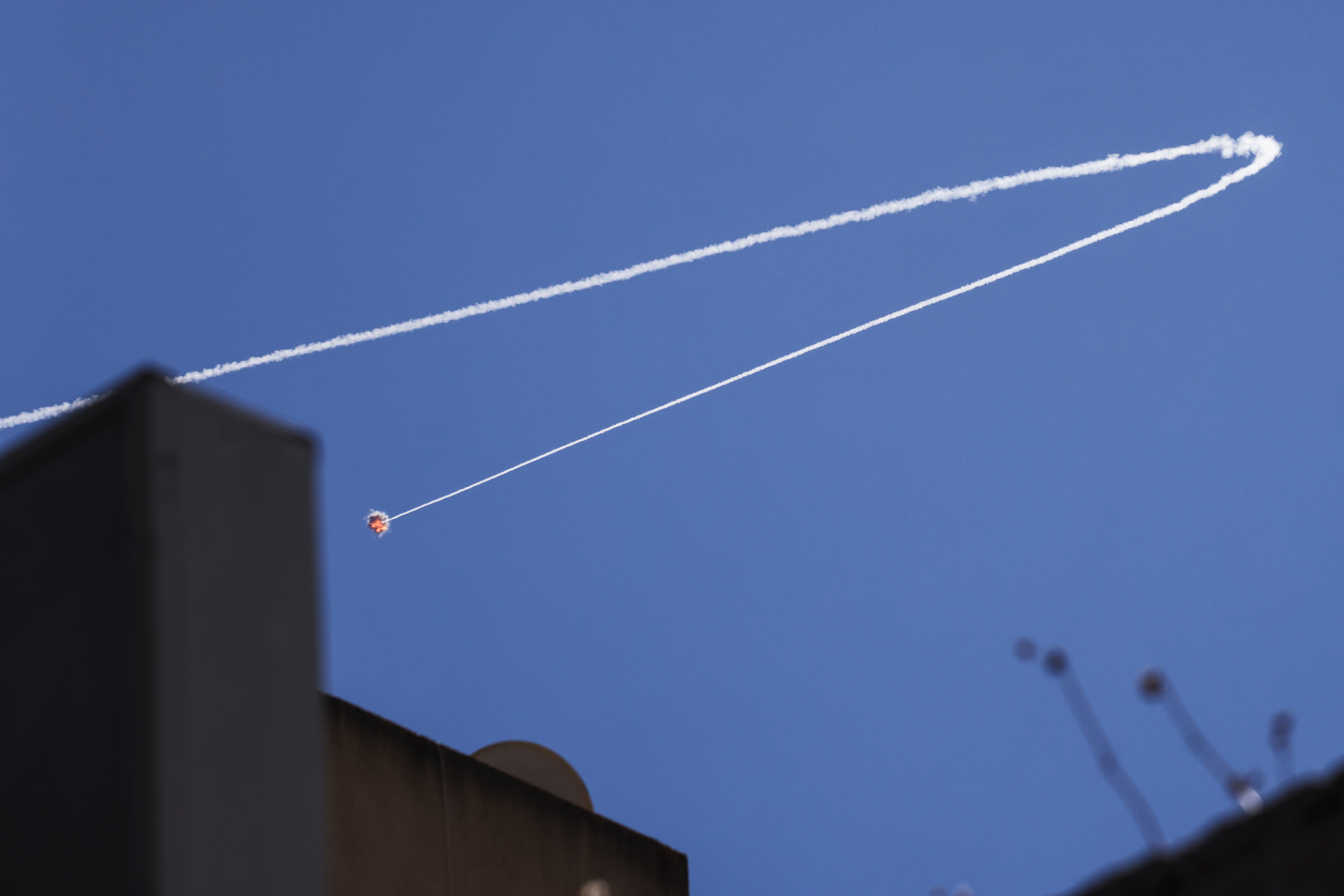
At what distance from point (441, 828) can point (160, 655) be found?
12.7 meters

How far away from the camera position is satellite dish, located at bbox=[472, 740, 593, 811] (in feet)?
79.6

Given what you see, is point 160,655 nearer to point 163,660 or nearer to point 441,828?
point 163,660

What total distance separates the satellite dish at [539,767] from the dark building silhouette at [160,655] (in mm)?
16616

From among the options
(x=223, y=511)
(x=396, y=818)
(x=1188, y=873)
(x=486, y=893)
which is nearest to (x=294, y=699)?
(x=223, y=511)

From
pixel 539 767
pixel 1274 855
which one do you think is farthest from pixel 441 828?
pixel 1274 855

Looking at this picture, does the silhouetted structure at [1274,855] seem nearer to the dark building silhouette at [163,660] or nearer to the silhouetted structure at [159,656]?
the dark building silhouette at [163,660]

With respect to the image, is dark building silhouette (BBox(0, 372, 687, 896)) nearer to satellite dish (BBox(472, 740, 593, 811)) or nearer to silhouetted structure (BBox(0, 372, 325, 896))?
silhouetted structure (BBox(0, 372, 325, 896))

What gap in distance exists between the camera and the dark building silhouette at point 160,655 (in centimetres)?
699

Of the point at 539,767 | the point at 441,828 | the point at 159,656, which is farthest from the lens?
the point at 539,767

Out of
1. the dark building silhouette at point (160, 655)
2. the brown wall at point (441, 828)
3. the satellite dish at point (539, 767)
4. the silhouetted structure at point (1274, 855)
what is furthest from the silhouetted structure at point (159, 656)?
the satellite dish at point (539, 767)

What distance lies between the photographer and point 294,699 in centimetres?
780

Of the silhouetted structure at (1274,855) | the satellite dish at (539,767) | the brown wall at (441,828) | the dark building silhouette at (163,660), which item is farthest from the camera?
the satellite dish at (539,767)

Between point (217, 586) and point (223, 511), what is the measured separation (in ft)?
1.37

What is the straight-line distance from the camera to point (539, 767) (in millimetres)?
24547
